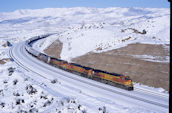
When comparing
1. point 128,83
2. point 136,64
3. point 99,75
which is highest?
point 136,64

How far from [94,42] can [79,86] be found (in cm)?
2454

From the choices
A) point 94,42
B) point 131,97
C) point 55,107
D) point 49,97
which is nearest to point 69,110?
point 55,107

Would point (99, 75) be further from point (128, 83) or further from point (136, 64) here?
point (136, 64)

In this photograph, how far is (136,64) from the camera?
29.7 metres

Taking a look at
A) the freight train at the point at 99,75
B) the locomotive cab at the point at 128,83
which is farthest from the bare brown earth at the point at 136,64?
the freight train at the point at 99,75

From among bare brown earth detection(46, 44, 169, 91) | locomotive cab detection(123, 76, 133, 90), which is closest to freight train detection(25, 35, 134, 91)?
locomotive cab detection(123, 76, 133, 90)

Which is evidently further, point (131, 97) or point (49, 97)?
point (131, 97)

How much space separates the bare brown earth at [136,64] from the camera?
25500mm

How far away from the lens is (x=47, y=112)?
14.8 meters

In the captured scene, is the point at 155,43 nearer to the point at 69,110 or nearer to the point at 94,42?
the point at 94,42

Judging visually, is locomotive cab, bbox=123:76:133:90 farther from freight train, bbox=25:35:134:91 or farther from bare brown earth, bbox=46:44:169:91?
bare brown earth, bbox=46:44:169:91

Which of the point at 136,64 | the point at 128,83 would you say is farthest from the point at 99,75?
the point at 136,64

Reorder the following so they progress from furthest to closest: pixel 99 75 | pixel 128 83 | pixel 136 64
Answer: pixel 136 64 < pixel 99 75 < pixel 128 83

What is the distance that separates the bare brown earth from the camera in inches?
1004
